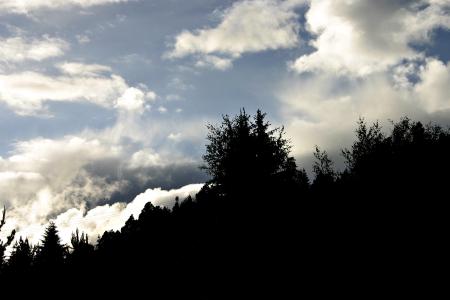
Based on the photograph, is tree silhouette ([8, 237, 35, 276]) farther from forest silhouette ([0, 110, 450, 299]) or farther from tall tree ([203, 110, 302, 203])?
tall tree ([203, 110, 302, 203])

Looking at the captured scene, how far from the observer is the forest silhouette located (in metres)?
17.6

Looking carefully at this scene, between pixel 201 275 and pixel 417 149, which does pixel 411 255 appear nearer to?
pixel 201 275

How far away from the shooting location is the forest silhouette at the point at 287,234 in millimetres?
17641

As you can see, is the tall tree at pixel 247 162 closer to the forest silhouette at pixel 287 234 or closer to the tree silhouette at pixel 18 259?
the forest silhouette at pixel 287 234

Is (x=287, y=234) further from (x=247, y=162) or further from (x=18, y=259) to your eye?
(x=18, y=259)

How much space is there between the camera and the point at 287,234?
75.3ft

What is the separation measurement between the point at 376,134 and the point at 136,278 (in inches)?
1290

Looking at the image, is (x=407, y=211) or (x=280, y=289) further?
(x=407, y=211)

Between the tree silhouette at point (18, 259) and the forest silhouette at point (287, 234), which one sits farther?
the forest silhouette at point (287, 234)

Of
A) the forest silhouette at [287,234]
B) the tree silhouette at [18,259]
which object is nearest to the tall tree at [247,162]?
the forest silhouette at [287,234]

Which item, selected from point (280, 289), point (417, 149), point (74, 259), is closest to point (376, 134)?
point (417, 149)

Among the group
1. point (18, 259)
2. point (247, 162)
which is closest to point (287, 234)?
point (247, 162)

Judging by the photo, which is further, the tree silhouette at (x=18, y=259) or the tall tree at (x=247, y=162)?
the tall tree at (x=247, y=162)

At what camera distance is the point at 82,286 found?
62.9 feet
